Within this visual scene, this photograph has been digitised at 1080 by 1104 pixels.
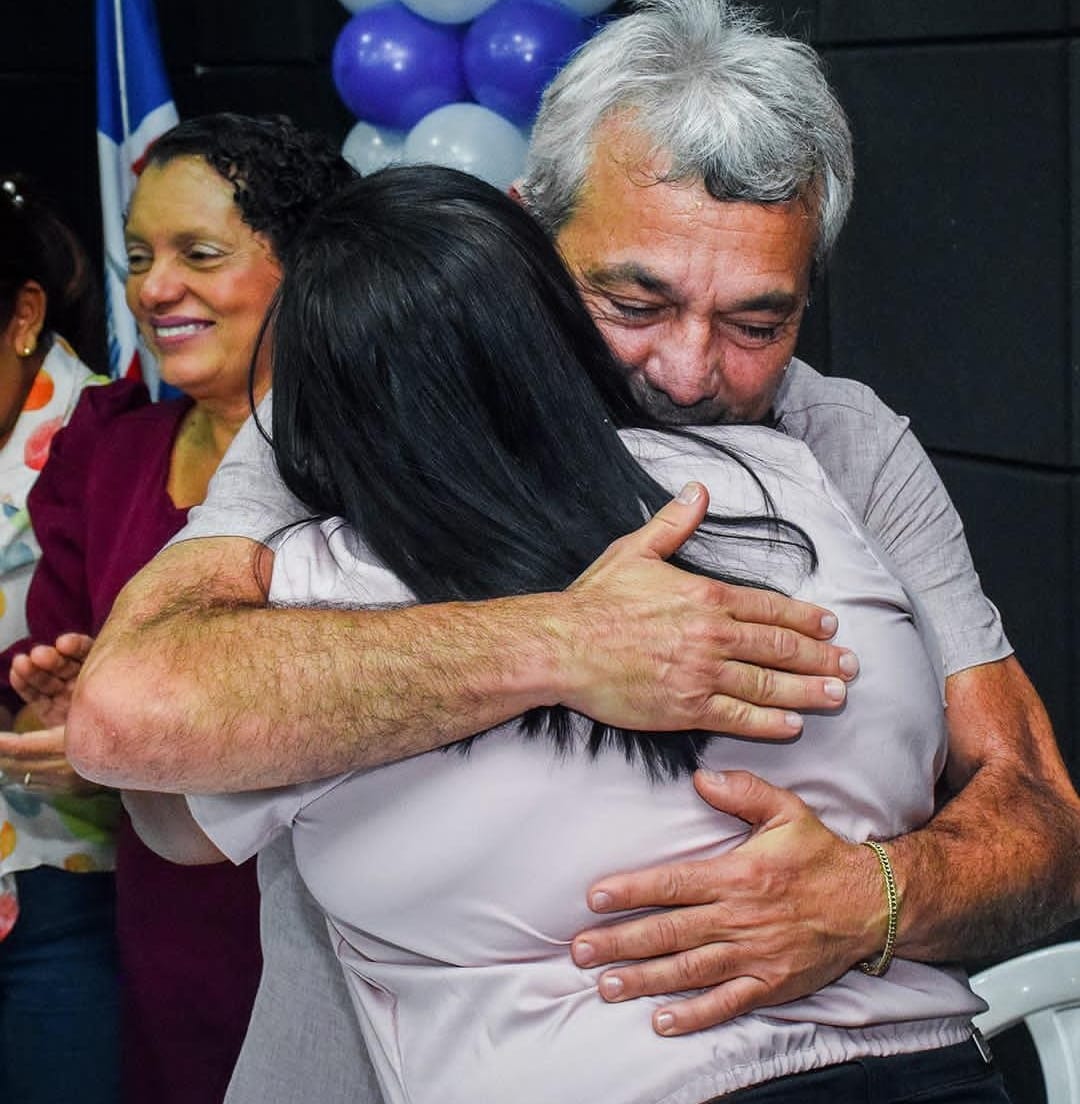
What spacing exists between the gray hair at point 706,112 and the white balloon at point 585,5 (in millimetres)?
1470

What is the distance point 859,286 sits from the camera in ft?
9.93

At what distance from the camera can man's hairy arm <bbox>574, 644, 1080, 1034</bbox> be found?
3.82 ft

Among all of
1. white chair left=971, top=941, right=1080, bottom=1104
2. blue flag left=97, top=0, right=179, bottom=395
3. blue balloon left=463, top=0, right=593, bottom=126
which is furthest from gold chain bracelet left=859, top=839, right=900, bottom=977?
blue flag left=97, top=0, right=179, bottom=395

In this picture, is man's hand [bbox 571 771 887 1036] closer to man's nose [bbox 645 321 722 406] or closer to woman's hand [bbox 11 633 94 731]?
man's nose [bbox 645 321 722 406]

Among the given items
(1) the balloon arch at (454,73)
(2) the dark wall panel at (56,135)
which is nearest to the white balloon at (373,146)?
(1) the balloon arch at (454,73)

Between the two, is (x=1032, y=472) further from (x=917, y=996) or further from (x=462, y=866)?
(x=462, y=866)

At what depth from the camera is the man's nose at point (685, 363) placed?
1639mm

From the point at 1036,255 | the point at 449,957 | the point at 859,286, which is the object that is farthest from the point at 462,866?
the point at 859,286

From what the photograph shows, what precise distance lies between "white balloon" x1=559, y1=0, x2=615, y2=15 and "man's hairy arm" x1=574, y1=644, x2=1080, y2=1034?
2.06 metres

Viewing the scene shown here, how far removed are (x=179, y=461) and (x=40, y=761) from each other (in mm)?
448

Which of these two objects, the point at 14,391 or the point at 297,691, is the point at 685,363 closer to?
the point at 297,691

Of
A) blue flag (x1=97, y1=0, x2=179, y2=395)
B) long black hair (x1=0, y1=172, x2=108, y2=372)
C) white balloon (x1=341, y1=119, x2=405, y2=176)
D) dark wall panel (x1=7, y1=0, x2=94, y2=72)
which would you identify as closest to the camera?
long black hair (x1=0, y1=172, x2=108, y2=372)

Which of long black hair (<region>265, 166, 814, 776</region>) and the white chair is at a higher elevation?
long black hair (<region>265, 166, 814, 776</region>)

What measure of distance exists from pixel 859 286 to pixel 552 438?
1942 millimetres
